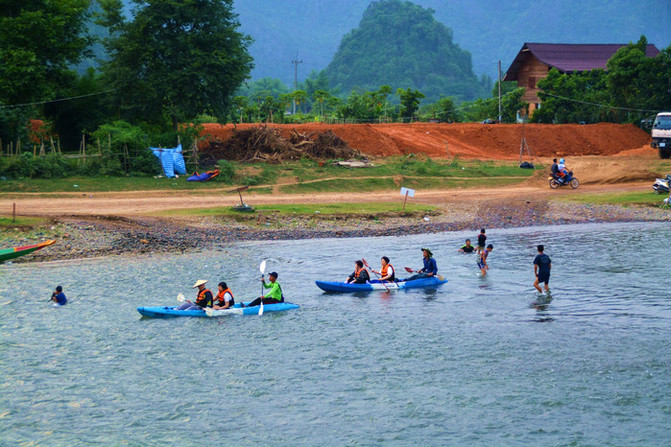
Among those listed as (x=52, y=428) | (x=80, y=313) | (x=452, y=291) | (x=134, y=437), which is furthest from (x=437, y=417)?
(x=80, y=313)

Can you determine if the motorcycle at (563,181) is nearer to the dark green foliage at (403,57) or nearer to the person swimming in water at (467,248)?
the person swimming in water at (467,248)

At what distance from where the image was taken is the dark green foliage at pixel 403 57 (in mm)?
173000

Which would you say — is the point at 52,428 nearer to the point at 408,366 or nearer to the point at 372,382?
the point at 372,382

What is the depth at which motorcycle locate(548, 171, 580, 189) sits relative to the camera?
175ft

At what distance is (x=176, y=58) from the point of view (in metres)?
53.7

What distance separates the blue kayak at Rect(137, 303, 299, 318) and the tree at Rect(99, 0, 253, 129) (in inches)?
1211

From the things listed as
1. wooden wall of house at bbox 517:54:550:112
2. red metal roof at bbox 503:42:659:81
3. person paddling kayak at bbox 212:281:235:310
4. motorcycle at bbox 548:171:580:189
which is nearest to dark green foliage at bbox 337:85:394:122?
wooden wall of house at bbox 517:54:550:112

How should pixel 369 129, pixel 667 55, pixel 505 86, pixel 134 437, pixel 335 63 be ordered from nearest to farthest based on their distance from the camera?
pixel 134 437
pixel 369 129
pixel 667 55
pixel 505 86
pixel 335 63

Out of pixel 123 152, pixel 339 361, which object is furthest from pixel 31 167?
pixel 339 361

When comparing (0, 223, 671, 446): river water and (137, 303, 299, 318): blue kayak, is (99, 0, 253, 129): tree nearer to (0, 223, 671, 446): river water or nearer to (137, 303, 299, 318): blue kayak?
(0, 223, 671, 446): river water

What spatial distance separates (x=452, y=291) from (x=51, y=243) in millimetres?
19013

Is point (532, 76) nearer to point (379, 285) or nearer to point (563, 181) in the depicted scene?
point (563, 181)

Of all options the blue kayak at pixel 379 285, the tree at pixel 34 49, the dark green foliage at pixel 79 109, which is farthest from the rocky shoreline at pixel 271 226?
the dark green foliage at pixel 79 109

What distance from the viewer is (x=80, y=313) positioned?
25.9 metres
